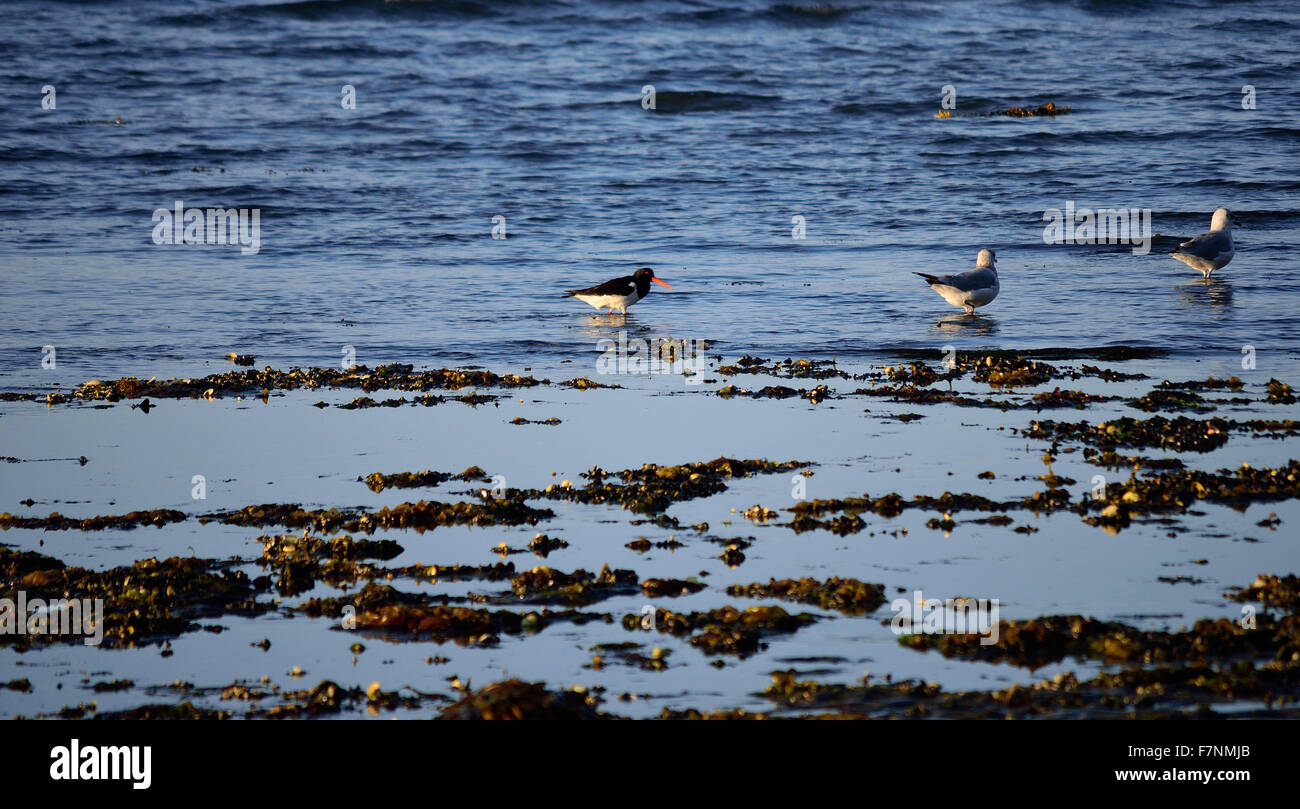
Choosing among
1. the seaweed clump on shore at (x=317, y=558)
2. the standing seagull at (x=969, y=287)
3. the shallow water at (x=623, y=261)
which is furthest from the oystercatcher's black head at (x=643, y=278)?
the seaweed clump on shore at (x=317, y=558)

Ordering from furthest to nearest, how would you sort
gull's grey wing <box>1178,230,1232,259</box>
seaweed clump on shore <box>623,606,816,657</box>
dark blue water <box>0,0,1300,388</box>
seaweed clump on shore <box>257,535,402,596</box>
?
gull's grey wing <box>1178,230,1232,259</box>, dark blue water <box>0,0,1300,388</box>, seaweed clump on shore <box>257,535,402,596</box>, seaweed clump on shore <box>623,606,816,657</box>

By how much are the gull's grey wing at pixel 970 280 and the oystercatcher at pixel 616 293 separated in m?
3.35

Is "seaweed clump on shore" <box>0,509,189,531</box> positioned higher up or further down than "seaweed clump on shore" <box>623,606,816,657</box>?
higher up

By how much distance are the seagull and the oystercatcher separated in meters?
6.37

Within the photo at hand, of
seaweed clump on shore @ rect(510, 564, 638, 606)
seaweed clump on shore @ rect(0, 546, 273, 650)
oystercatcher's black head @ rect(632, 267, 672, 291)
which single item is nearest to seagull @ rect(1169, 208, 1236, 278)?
oystercatcher's black head @ rect(632, 267, 672, 291)

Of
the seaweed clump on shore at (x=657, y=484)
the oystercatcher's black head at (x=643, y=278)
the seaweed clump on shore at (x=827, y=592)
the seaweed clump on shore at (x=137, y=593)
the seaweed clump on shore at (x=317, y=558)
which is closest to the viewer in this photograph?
the seaweed clump on shore at (x=137, y=593)

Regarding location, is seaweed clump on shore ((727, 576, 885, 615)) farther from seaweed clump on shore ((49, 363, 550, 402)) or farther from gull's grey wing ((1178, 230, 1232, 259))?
gull's grey wing ((1178, 230, 1232, 259))

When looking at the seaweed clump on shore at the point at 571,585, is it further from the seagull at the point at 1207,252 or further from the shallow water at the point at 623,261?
the seagull at the point at 1207,252

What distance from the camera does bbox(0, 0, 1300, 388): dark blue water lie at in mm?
13688

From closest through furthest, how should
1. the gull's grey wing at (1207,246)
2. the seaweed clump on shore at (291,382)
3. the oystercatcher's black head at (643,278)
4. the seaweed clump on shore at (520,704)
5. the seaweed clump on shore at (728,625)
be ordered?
the seaweed clump on shore at (520,704), the seaweed clump on shore at (728,625), the seaweed clump on shore at (291,382), the oystercatcher's black head at (643,278), the gull's grey wing at (1207,246)

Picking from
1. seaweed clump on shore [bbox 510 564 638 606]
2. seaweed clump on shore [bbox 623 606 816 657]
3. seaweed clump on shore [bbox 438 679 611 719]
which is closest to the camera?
seaweed clump on shore [bbox 438 679 611 719]

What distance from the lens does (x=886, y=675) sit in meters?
Answer: 5.23

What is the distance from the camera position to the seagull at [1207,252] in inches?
613
